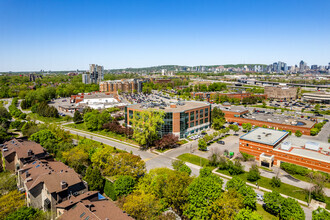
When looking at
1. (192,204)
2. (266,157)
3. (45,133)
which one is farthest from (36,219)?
(266,157)

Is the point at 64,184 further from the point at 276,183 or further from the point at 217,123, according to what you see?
the point at 217,123

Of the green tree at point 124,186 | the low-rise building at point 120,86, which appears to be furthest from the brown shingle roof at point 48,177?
the low-rise building at point 120,86

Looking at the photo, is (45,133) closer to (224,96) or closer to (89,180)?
(89,180)

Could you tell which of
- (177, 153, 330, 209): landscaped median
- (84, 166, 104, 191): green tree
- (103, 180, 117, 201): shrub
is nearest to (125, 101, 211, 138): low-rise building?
(177, 153, 330, 209): landscaped median

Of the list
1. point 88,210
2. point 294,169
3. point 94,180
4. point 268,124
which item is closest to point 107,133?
point 94,180

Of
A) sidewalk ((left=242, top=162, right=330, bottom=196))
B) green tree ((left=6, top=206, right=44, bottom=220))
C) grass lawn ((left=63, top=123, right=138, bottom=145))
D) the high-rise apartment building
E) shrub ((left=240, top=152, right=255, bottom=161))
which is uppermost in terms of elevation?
the high-rise apartment building

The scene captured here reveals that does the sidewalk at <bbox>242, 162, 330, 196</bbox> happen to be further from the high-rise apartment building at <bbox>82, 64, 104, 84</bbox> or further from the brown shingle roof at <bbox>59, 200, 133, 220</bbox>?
the high-rise apartment building at <bbox>82, 64, 104, 84</bbox>

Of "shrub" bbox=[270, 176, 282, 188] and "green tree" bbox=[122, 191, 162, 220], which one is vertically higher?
"green tree" bbox=[122, 191, 162, 220]
